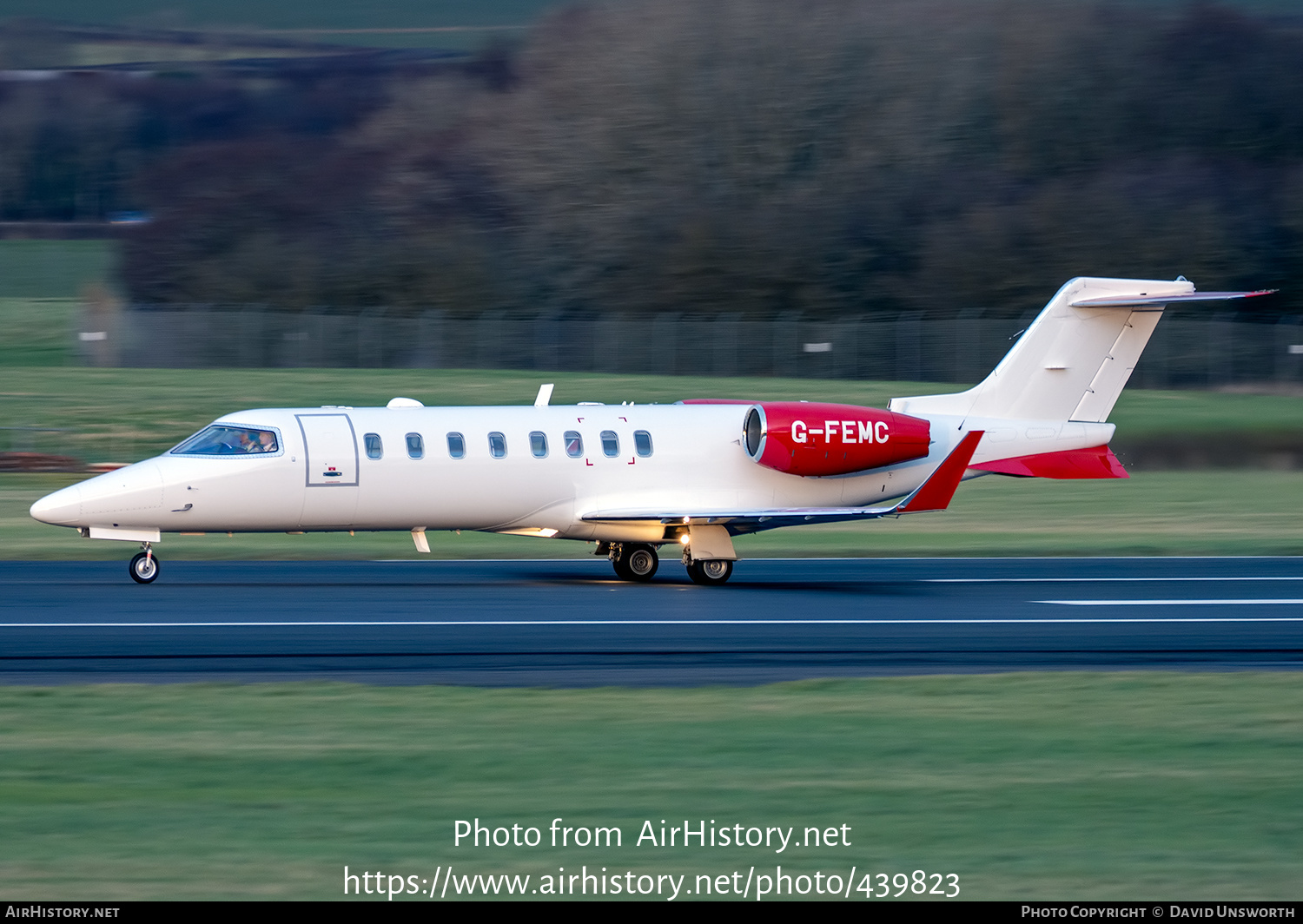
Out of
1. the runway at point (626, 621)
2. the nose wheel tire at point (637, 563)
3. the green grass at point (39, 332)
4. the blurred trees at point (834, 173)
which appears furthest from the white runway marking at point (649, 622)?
the green grass at point (39, 332)

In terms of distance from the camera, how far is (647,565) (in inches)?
910

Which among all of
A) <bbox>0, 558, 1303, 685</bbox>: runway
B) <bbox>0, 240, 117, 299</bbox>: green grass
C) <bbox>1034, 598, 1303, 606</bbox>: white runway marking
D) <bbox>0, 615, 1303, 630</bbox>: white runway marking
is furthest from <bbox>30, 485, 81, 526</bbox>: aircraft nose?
<bbox>0, 240, 117, 299</bbox>: green grass

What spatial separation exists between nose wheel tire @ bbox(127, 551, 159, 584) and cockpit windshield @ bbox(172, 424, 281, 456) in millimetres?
1463

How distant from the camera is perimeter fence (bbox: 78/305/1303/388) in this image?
2076 inches

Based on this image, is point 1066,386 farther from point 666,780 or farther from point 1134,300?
point 666,780

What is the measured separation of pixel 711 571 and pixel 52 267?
76.5 metres

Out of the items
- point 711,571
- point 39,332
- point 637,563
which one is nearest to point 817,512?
point 711,571

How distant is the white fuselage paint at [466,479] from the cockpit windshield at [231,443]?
0.10 meters

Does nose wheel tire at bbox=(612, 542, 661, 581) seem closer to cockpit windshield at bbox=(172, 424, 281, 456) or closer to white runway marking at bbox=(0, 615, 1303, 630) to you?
white runway marking at bbox=(0, 615, 1303, 630)

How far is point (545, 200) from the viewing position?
70625mm

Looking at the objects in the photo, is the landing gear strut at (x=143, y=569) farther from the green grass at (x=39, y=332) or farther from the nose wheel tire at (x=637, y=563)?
the green grass at (x=39, y=332)

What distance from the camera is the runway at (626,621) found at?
15.4 metres

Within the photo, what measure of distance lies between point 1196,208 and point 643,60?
22576 mm

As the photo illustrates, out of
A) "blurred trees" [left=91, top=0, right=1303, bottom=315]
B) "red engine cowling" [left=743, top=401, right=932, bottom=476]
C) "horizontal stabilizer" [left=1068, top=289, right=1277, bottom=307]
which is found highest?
"blurred trees" [left=91, top=0, right=1303, bottom=315]
